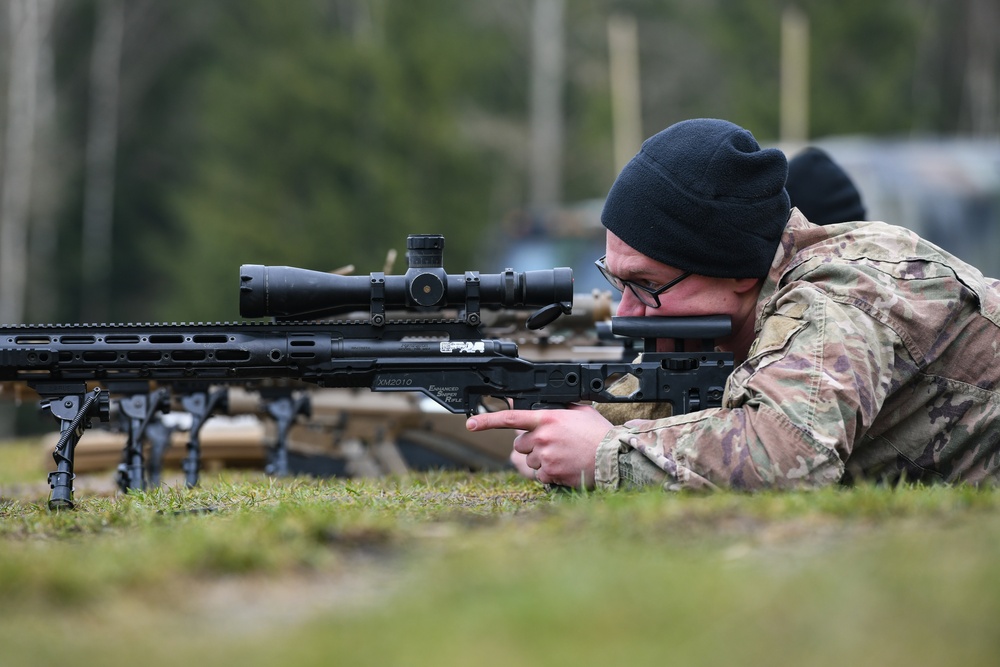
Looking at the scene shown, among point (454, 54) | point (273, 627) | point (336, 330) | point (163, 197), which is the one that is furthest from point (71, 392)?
point (163, 197)

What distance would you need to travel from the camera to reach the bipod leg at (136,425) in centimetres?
774

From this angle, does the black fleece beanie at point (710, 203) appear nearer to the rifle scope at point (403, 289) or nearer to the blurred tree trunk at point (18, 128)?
the rifle scope at point (403, 289)

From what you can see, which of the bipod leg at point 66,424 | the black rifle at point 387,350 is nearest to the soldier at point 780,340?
the black rifle at point 387,350

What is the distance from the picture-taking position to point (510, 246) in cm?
1980

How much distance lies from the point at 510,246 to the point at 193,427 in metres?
12.1

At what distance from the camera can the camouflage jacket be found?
4.82 metres

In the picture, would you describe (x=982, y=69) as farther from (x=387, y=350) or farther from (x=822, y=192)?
(x=387, y=350)

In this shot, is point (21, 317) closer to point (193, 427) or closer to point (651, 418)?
point (193, 427)

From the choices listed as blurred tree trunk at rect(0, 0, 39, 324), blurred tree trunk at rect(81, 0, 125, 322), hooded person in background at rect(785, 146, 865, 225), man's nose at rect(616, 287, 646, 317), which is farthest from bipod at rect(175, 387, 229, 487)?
blurred tree trunk at rect(81, 0, 125, 322)

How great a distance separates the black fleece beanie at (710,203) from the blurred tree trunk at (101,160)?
109 ft

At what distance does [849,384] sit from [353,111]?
31030 millimetres

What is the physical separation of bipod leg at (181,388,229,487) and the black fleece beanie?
350 centimetres

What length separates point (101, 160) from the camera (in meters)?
37.9

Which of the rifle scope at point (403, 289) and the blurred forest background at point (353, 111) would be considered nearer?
the rifle scope at point (403, 289)
